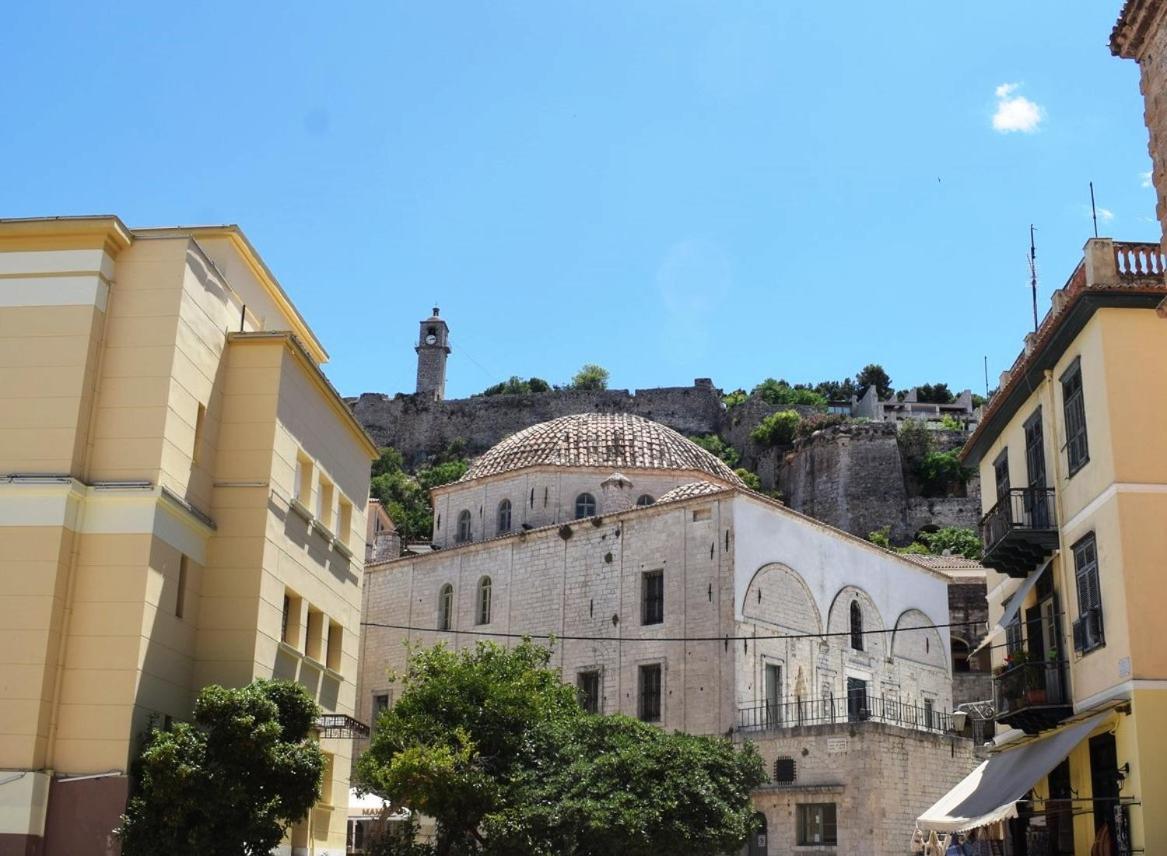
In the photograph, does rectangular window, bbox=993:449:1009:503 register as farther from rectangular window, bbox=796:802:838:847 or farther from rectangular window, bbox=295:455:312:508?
rectangular window, bbox=295:455:312:508

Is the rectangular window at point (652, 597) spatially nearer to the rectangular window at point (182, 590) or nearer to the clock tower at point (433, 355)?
the rectangular window at point (182, 590)

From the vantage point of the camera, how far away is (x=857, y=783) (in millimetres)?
27141

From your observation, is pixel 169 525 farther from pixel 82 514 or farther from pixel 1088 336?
pixel 1088 336

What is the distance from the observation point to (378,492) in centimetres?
7944

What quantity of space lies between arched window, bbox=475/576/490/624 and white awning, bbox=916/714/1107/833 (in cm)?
1781

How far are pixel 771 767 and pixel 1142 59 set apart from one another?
61.6 ft

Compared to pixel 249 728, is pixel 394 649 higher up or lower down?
higher up

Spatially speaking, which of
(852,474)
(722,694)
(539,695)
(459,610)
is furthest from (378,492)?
(539,695)

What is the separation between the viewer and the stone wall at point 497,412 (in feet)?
281

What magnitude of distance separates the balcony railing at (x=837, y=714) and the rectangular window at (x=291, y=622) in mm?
12827

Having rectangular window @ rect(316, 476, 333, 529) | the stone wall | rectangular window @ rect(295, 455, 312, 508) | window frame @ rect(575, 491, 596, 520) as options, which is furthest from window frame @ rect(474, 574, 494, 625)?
the stone wall

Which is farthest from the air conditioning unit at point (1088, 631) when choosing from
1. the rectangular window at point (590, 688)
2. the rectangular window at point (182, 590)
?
the rectangular window at point (590, 688)

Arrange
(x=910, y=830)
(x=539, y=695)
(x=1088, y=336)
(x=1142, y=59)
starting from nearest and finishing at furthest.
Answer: (x=1142, y=59) → (x=1088, y=336) → (x=539, y=695) → (x=910, y=830)

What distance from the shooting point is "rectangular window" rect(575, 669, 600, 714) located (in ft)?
110
